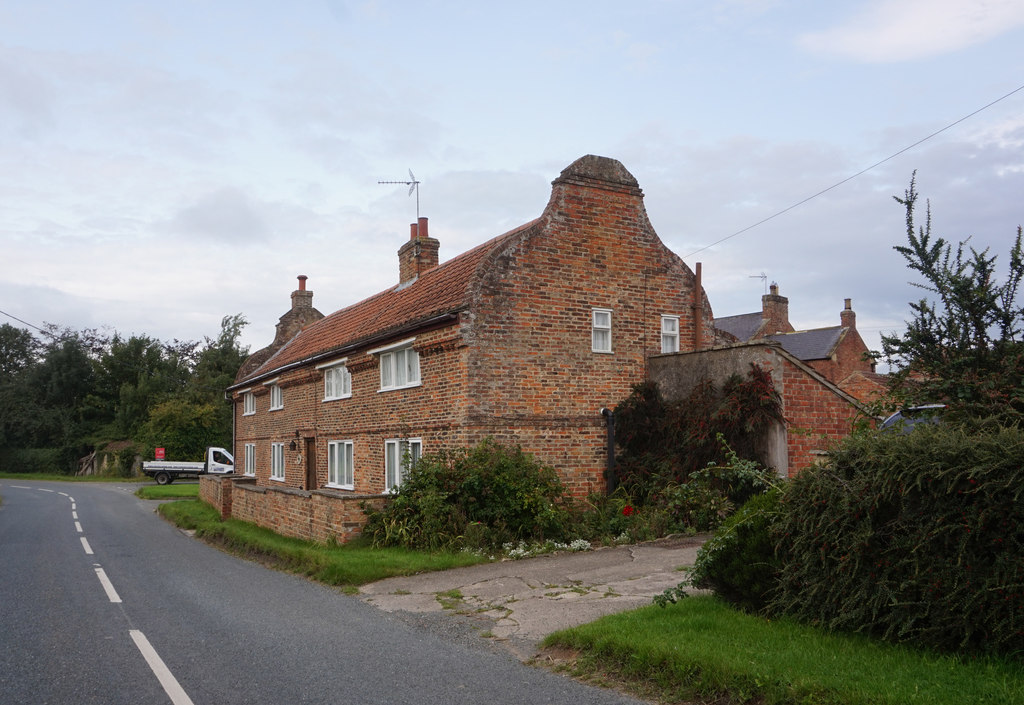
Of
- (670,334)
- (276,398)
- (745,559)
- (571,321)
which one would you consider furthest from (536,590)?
(276,398)

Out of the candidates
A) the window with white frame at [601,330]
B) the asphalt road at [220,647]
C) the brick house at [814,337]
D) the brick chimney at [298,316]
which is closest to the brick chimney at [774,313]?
the brick house at [814,337]

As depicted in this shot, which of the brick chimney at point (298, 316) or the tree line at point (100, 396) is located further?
the tree line at point (100, 396)

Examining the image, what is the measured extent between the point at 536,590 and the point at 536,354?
7275 millimetres

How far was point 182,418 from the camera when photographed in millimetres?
55094

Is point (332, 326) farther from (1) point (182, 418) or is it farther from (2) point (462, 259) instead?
(1) point (182, 418)

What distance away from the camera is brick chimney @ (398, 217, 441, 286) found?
25594 millimetres

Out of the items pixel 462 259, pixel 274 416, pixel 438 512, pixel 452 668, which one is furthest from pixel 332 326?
pixel 452 668

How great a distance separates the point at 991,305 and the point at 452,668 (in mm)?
5972

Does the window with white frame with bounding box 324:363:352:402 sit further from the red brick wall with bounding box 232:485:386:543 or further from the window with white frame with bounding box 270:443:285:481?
the window with white frame with bounding box 270:443:285:481

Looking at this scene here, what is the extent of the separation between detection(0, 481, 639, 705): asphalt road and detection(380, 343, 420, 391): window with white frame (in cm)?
575

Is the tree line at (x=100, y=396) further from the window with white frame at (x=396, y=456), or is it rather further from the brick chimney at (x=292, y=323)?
the window with white frame at (x=396, y=456)

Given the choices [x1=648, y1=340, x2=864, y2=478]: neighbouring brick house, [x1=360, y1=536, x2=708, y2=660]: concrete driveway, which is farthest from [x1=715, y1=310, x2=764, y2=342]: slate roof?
[x1=360, y1=536, x2=708, y2=660]: concrete driveway

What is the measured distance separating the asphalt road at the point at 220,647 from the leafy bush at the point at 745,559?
2.03 m

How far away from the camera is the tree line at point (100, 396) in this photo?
201 feet
